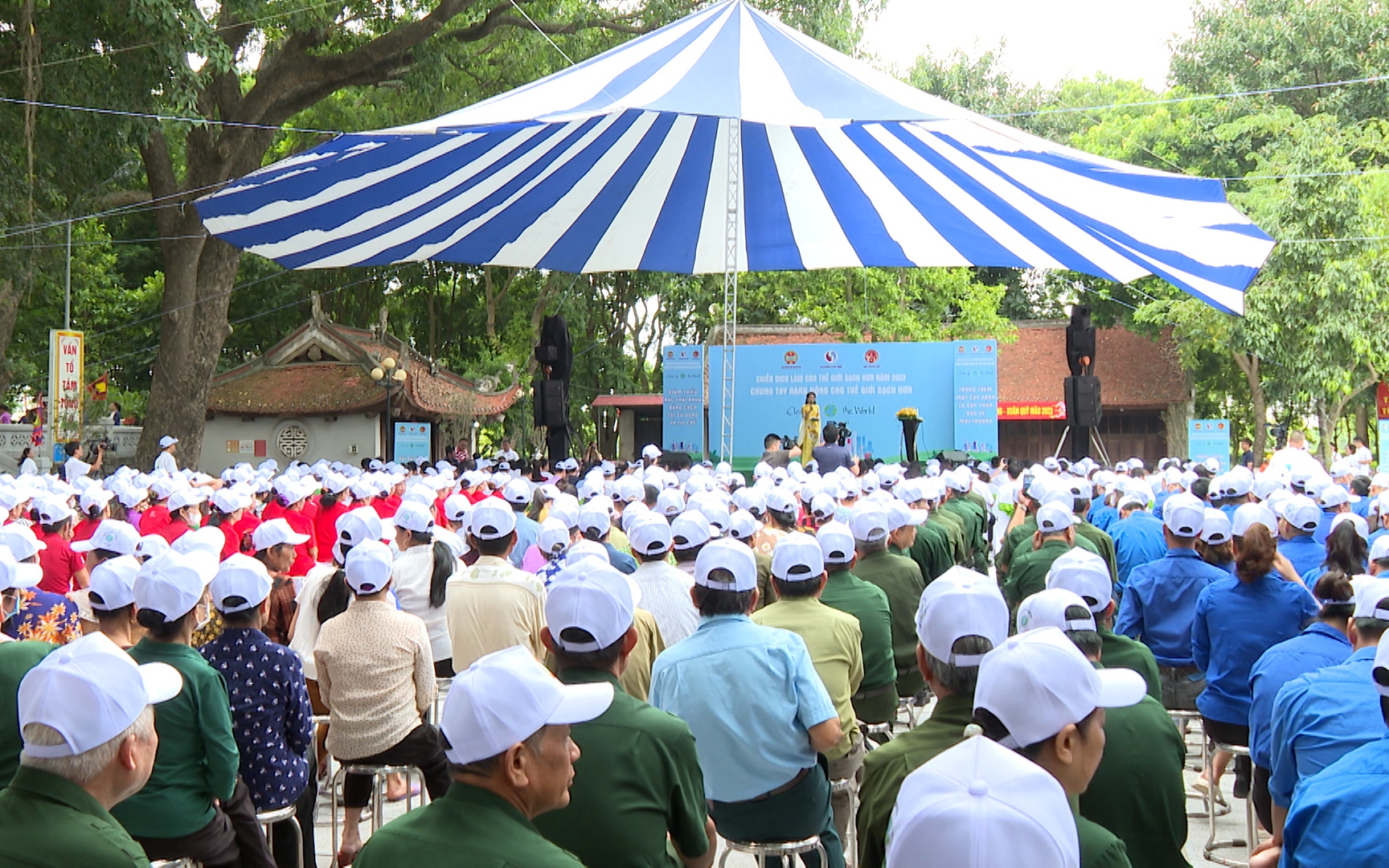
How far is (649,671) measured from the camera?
4297 millimetres

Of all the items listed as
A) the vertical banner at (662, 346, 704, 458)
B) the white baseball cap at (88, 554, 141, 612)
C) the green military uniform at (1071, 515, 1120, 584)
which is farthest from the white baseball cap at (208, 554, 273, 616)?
the vertical banner at (662, 346, 704, 458)

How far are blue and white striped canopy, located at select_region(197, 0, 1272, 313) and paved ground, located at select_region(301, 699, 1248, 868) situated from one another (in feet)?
12.1

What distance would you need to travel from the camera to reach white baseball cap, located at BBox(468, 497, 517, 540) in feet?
17.2

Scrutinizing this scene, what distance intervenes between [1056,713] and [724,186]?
951 centimetres

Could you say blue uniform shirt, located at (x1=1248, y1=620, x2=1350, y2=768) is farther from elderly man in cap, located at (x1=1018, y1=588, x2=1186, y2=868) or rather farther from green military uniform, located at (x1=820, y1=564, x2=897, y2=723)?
green military uniform, located at (x1=820, y1=564, x2=897, y2=723)

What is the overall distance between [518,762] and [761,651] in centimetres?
158

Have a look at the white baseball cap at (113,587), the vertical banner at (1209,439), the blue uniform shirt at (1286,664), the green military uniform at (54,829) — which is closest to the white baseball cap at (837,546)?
the blue uniform shirt at (1286,664)

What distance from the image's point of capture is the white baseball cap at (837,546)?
16.4ft

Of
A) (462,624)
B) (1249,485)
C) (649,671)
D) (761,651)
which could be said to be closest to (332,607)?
(462,624)

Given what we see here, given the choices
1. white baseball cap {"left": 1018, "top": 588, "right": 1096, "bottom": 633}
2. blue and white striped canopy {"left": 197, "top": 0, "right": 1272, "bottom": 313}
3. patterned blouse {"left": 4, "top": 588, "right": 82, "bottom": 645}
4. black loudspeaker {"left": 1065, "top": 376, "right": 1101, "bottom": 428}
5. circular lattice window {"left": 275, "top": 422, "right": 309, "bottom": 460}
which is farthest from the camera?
circular lattice window {"left": 275, "top": 422, "right": 309, "bottom": 460}

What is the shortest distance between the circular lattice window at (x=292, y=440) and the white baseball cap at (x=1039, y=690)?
70.1 feet

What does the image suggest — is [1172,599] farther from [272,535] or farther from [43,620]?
[43,620]

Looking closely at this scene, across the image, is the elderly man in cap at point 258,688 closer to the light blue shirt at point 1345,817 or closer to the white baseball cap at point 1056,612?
the white baseball cap at point 1056,612

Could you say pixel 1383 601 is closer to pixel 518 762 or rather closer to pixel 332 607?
pixel 518 762
